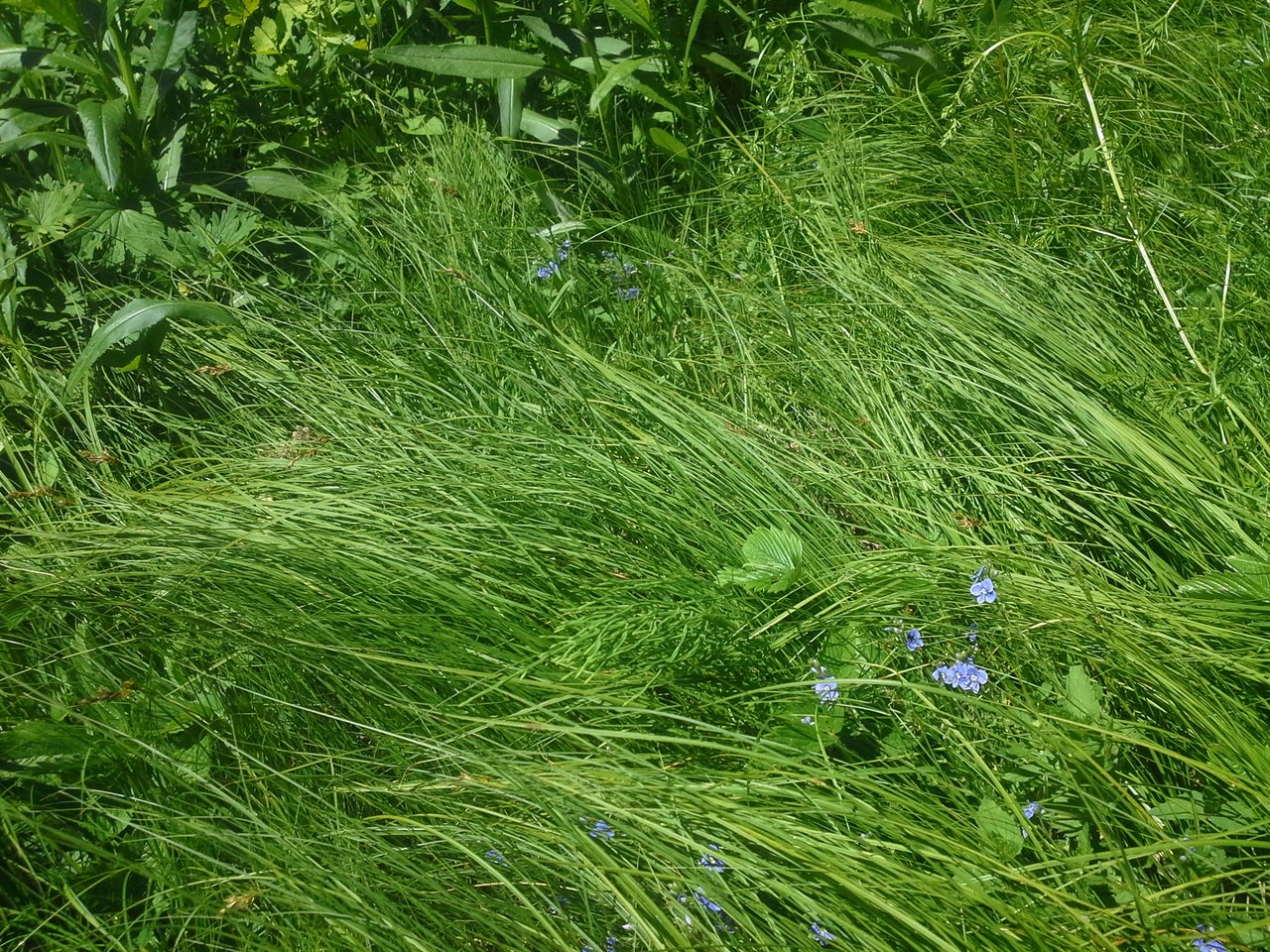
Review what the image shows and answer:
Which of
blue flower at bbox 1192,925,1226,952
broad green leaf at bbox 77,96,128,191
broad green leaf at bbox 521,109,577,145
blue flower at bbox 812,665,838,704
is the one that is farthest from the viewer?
broad green leaf at bbox 521,109,577,145

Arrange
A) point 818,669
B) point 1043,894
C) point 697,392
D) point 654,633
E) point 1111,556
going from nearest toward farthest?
point 1043,894, point 818,669, point 654,633, point 1111,556, point 697,392

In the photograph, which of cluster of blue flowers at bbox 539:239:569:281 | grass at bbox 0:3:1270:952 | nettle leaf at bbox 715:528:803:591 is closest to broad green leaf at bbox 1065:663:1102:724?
grass at bbox 0:3:1270:952

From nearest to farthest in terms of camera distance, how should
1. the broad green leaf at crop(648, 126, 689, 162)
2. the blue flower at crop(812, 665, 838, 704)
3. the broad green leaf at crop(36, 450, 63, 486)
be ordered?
the blue flower at crop(812, 665, 838, 704), the broad green leaf at crop(36, 450, 63, 486), the broad green leaf at crop(648, 126, 689, 162)

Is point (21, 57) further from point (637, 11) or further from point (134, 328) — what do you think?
point (637, 11)

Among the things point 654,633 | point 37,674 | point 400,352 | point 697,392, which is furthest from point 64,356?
point 654,633

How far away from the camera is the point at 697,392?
7.48 feet

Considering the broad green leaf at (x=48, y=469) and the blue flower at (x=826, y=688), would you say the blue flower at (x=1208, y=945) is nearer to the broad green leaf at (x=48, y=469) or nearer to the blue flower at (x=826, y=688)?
the blue flower at (x=826, y=688)

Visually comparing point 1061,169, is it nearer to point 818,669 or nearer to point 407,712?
point 818,669

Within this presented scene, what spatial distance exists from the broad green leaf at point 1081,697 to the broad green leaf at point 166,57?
8.19ft

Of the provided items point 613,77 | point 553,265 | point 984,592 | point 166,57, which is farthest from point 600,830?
point 166,57

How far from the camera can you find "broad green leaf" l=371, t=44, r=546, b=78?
9.78ft

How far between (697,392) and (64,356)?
1503mm

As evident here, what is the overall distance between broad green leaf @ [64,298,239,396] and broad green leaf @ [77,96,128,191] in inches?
17.2

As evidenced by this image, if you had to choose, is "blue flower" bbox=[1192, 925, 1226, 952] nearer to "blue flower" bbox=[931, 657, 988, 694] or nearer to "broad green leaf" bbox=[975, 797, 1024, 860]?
"broad green leaf" bbox=[975, 797, 1024, 860]
